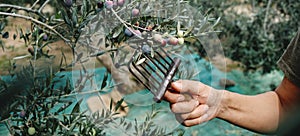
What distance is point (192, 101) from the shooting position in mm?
946

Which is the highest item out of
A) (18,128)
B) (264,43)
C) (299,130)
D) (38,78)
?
(299,130)

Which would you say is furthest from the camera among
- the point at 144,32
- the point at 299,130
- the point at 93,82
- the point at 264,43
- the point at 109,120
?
the point at 264,43

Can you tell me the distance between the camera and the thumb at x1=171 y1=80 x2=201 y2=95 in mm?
845

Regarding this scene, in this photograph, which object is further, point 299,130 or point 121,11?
point 121,11

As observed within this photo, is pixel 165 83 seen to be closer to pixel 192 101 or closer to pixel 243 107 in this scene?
pixel 192 101

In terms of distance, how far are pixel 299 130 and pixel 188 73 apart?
1.59ft

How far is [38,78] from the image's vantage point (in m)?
1.17

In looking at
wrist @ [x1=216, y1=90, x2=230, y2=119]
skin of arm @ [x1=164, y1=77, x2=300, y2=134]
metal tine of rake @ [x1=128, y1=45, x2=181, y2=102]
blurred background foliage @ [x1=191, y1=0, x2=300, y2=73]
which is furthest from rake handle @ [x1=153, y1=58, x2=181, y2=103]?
blurred background foliage @ [x1=191, y1=0, x2=300, y2=73]

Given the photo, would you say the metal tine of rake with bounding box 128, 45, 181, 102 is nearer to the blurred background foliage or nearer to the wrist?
the wrist

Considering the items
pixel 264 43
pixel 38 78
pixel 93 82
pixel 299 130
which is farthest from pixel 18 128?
pixel 264 43

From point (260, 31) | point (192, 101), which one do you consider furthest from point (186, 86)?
point (260, 31)

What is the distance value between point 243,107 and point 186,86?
338 mm

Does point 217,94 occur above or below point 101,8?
below

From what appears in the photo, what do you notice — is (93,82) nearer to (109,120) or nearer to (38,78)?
(109,120)
